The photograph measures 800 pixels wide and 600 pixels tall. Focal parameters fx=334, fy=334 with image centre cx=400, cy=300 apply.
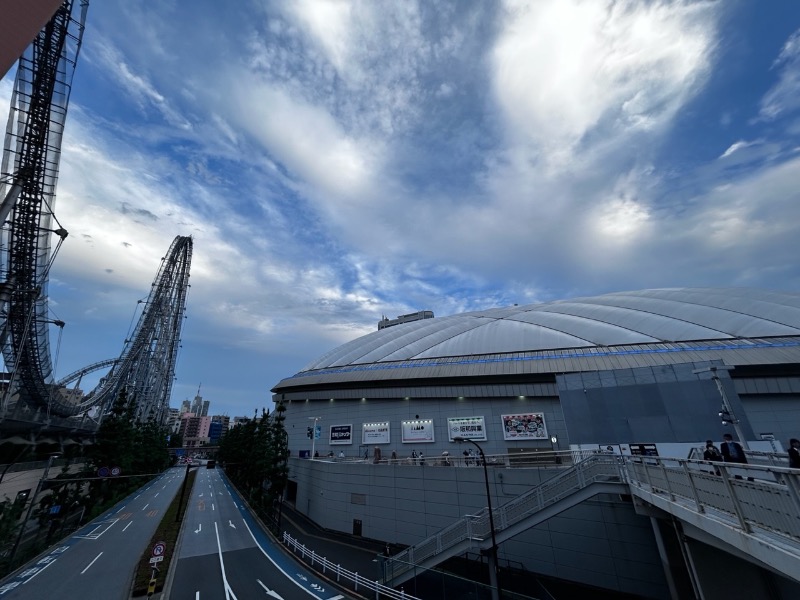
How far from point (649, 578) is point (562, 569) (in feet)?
15.8

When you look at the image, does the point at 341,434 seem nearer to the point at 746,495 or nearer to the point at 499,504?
the point at 499,504

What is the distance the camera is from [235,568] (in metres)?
23.6

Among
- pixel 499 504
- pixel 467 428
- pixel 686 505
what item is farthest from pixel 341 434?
pixel 686 505

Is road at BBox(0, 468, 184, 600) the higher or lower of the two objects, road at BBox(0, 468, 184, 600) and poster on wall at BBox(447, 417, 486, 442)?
the lower

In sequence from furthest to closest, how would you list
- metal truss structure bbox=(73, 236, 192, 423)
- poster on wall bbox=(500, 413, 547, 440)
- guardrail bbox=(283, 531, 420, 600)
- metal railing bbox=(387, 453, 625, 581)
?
metal truss structure bbox=(73, 236, 192, 423) → poster on wall bbox=(500, 413, 547, 440) → metal railing bbox=(387, 453, 625, 581) → guardrail bbox=(283, 531, 420, 600)

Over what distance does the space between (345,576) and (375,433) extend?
1846 cm

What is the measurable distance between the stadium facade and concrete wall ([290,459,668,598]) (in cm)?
9

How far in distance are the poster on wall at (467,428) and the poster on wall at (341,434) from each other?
13.3m

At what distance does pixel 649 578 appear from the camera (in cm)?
1967

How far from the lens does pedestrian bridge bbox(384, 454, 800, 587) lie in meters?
6.70

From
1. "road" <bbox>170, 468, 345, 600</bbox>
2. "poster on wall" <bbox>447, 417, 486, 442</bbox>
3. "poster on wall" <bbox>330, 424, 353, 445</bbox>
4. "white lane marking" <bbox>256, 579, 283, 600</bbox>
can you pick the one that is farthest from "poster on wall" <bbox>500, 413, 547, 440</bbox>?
"white lane marking" <bbox>256, 579, 283, 600</bbox>

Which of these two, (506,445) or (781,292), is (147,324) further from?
(781,292)

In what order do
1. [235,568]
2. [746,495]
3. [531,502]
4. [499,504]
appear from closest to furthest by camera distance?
[746,495] < [531,502] < [499,504] < [235,568]

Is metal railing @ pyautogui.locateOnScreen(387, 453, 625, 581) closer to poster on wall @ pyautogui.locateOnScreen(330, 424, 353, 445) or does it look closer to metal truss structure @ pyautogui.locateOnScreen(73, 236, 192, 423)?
→ poster on wall @ pyautogui.locateOnScreen(330, 424, 353, 445)
